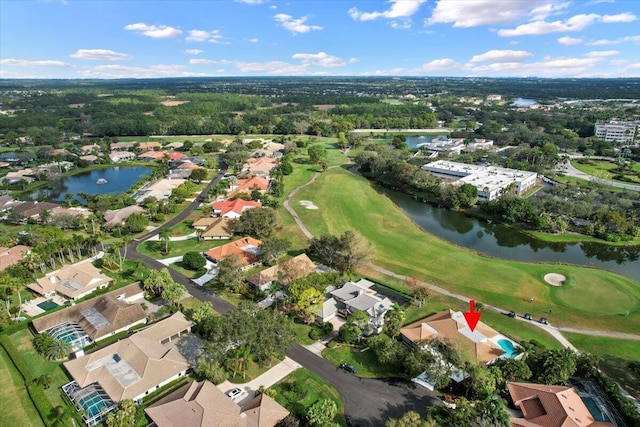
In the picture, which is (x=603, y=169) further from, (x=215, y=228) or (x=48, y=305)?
(x=48, y=305)

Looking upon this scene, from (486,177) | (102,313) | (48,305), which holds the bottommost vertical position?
(48,305)

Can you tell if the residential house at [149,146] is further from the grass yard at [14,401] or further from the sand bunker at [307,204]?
the grass yard at [14,401]

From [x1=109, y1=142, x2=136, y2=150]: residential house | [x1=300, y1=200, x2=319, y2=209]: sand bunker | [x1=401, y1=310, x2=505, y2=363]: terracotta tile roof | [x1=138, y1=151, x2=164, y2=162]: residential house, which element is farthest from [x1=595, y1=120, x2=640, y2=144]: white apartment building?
[x1=109, y1=142, x2=136, y2=150]: residential house

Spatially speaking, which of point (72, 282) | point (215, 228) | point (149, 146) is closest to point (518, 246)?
point (215, 228)

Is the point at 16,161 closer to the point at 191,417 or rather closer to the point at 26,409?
the point at 26,409

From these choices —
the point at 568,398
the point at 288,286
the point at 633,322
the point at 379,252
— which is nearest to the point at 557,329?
the point at 633,322
